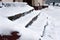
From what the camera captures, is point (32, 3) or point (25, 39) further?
point (32, 3)

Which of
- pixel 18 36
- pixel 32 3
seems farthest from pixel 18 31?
pixel 32 3

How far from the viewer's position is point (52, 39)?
5.77 metres

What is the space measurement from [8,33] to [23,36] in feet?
0.56

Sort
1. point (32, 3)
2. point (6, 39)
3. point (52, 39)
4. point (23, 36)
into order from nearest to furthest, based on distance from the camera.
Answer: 1. point (6, 39)
2. point (23, 36)
3. point (52, 39)
4. point (32, 3)

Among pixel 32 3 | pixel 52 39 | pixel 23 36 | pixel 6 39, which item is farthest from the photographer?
pixel 32 3

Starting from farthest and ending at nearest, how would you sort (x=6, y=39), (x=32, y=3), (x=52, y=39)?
(x=32, y=3) < (x=52, y=39) < (x=6, y=39)

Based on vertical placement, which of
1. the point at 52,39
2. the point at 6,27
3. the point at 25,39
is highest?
the point at 6,27

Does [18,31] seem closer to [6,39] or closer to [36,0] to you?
[6,39]

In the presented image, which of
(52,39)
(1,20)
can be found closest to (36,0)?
(52,39)

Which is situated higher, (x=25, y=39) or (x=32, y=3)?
(x=25, y=39)

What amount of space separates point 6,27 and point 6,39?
0.41 ft

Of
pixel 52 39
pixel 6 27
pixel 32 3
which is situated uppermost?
pixel 6 27

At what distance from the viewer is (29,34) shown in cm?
206

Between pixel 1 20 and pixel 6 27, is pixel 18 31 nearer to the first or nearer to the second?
pixel 6 27
